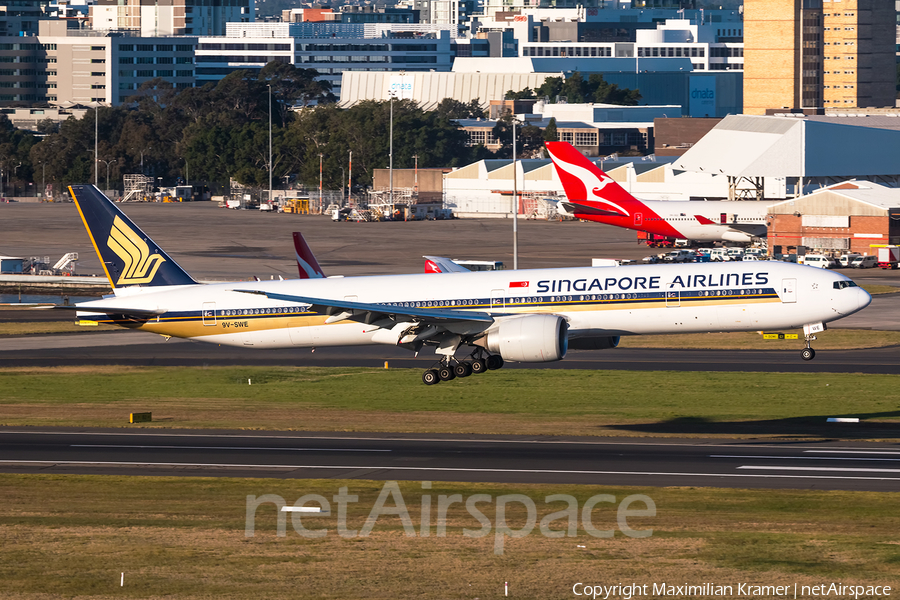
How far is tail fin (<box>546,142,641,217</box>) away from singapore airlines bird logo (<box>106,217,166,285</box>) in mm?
87874

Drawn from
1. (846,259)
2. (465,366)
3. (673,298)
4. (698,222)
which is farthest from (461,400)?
(698,222)

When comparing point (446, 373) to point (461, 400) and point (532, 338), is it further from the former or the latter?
point (461, 400)

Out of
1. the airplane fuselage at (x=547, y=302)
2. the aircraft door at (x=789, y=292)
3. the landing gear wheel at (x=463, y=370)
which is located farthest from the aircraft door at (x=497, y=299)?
the aircraft door at (x=789, y=292)

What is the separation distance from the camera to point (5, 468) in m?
51.1

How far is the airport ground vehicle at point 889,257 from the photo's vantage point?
478ft

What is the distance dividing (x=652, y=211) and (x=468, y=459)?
4327 inches

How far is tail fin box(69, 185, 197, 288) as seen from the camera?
61.8 meters

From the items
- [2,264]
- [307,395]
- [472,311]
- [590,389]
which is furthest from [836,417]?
[2,264]

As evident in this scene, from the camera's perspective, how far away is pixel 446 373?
5684 centimetres

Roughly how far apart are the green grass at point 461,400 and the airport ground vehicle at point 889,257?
74.5 metres

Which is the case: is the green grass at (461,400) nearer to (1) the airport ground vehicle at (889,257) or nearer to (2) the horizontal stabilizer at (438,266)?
(2) the horizontal stabilizer at (438,266)

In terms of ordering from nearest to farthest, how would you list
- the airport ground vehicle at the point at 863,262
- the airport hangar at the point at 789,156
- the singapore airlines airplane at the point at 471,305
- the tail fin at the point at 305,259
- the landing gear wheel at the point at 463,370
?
1. the singapore airlines airplane at the point at 471,305
2. the landing gear wheel at the point at 463,370
3. the tail fin at the point at 305,259
4. the airport ground vehicle at the point at 863,262
5. the airport hangar at the point at 789,156

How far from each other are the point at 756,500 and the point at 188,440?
28.2 m

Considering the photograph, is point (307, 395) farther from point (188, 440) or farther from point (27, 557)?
point (27, 557)
